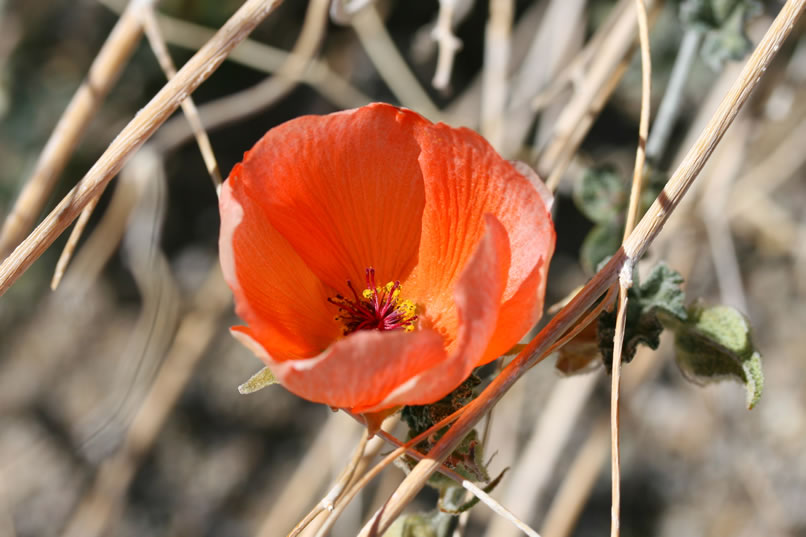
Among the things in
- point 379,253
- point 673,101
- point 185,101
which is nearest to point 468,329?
point 379,253

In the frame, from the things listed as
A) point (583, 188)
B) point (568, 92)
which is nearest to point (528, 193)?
point (583, 188)

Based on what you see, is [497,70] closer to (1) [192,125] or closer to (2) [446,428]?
(1) [192,125]

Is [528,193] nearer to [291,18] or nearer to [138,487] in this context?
[291,18]

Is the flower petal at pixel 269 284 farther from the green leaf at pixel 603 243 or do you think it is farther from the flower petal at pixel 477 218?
Result: the green leaf at pixel 603 243

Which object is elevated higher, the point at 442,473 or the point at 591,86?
the point at 591,86

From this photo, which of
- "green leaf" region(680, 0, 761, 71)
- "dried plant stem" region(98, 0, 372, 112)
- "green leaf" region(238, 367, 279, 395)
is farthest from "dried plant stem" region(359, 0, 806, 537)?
"dried plant stem" region(98, 0, 372, 112)

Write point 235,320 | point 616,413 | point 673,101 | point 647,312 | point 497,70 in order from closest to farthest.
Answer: point 616,413
point 647,312
point 673,101
point 497,70
point 235,320

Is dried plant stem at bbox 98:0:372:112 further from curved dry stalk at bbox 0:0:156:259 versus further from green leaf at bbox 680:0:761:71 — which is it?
green leaf at bbox 680:0:761:71
